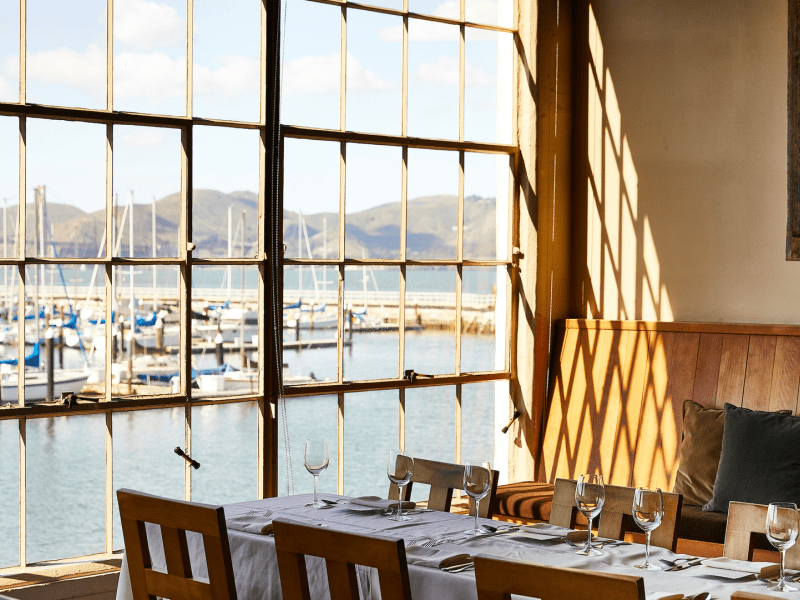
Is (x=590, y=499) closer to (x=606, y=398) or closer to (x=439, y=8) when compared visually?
(x=606, y=398)

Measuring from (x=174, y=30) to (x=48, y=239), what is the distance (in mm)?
1259

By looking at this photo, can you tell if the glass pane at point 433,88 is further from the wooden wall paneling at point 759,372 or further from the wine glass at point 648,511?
the wine glass at point 648,511

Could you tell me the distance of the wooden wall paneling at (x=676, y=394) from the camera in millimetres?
4586

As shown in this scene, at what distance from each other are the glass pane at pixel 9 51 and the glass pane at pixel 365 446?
28.5 meters

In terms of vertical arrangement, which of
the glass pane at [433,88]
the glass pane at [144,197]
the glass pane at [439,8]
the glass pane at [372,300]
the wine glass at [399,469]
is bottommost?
the wine glass at [399,469]

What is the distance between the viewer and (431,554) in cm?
241

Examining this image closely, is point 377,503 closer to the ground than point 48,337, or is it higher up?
closer to the ground

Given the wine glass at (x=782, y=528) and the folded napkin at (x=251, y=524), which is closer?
the wine glass at (x=782, y=528)

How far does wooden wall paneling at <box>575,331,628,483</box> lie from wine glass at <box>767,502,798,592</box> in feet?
8.90

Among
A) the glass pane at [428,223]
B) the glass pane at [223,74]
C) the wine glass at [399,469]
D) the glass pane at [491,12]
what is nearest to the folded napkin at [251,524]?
the wine glass at [399,469]

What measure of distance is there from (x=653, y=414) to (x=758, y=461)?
839mm

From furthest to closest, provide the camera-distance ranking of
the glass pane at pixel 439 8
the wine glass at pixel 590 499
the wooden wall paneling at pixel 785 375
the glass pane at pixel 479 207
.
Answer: the glass pane at pixel 479 207
the glass pane at pixel 439 8
the wooden wall paneling at pixel 785 375
the wine glass at pixel 590 499

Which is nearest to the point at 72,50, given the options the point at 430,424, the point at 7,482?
the point at 7,482

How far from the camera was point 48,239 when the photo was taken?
385cm
